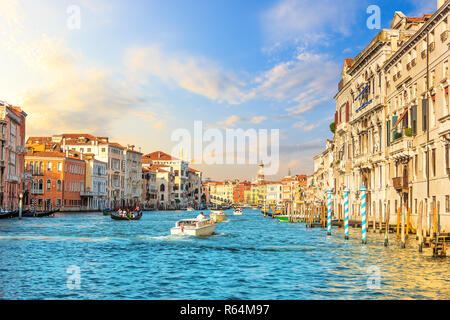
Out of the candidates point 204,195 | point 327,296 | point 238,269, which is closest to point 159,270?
point 238,269

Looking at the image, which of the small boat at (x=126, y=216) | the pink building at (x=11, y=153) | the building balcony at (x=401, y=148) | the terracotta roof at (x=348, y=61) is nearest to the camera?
the building balcony at (x=401, y=148)

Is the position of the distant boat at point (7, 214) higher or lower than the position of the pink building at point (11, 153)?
lower

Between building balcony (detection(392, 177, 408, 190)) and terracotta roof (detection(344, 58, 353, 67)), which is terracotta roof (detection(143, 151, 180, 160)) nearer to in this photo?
terracotta roof (detection(344, 58, 353, 67))

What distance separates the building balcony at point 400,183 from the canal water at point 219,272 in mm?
6710

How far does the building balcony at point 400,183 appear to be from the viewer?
27709 millimetres

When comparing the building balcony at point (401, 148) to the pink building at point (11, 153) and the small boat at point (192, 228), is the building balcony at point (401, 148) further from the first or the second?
the pink building at point (11, 153)

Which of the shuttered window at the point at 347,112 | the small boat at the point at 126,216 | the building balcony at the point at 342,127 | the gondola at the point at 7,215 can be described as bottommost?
the small boat at the point at 126,216

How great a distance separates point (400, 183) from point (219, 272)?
16.7 m

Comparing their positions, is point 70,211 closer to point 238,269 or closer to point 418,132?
point 418,132

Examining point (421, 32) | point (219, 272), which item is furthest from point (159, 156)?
point (219, 272)

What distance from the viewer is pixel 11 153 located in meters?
53.8

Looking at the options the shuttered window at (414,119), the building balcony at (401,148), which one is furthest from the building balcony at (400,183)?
the shuttered window at (414,119)

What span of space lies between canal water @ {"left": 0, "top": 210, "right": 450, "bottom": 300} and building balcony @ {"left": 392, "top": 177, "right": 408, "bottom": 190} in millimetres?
6710
